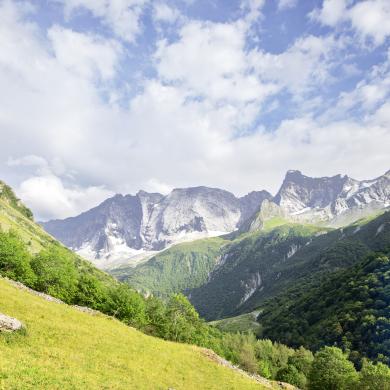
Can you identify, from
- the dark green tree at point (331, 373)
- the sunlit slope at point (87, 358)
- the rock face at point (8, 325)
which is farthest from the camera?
the dark green tree at point (331, 373)

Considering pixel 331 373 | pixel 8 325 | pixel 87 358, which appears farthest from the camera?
pixel 331 373

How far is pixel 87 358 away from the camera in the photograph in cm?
3678

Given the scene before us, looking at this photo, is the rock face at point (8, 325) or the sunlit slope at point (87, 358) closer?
the sunlit slope at point (87, 358)

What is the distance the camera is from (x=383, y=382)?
221 feet

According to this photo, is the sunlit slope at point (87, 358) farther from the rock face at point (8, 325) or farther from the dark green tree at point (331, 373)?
the dark green tree at point (331, 373)

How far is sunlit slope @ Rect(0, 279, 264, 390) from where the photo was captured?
91.3 ft

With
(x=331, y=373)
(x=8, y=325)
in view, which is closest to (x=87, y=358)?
(x=8, y=325)

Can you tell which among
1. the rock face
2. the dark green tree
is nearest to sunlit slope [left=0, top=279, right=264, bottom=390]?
the rock face

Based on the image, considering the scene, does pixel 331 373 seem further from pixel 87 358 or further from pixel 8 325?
pixel 8 325

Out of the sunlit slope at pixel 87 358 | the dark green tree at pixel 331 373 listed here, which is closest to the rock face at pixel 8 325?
the sunlit slope at pixel 87 358

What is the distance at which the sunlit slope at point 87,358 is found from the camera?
27827mm

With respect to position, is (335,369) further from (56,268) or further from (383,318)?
(383,318)

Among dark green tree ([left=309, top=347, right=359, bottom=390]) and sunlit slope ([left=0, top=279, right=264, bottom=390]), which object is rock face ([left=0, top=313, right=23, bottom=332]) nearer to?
sunlit slope ([left=0, top=279, right=264, bottom=390])

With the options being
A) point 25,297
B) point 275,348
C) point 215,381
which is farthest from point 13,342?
point 275,348
